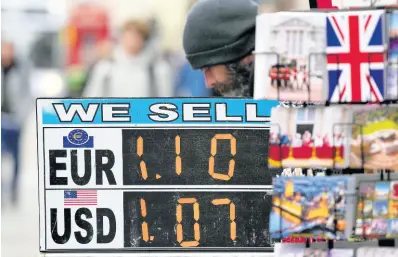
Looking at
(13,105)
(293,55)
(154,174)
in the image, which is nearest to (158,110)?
(154,174)

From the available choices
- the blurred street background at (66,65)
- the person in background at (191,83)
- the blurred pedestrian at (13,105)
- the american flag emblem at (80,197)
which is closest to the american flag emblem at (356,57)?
the american flag emblem at (80,197)

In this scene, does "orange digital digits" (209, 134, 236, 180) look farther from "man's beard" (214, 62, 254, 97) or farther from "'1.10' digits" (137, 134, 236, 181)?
"man's beard" (214, 62, 254, 97)

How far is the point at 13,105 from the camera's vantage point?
13.3 m

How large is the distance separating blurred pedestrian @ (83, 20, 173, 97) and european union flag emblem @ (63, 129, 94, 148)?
522 centimetres

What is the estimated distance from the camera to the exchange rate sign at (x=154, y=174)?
16.6 ft

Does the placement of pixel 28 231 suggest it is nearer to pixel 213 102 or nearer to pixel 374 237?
pixel 213 102

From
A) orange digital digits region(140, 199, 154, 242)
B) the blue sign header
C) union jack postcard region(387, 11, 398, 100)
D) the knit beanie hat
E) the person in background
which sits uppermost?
the person in background

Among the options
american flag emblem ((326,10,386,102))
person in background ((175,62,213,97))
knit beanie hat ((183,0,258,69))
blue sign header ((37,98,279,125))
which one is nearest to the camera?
american flag emblem ((326,10,386,102))

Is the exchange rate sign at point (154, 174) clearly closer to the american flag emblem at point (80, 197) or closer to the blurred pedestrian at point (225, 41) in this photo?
the american flag emblem at point (80, 197)

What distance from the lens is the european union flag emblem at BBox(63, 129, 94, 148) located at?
5.13 metres

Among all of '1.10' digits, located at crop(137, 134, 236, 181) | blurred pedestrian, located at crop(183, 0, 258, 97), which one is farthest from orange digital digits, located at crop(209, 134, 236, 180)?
blurred pedestrian, located at crop(183, 0, 258, 97)

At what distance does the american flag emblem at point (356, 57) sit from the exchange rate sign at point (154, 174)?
3.13ft

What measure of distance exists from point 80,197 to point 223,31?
103 cm

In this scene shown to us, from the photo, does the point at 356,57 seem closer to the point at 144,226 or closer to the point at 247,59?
the point at 144,226
